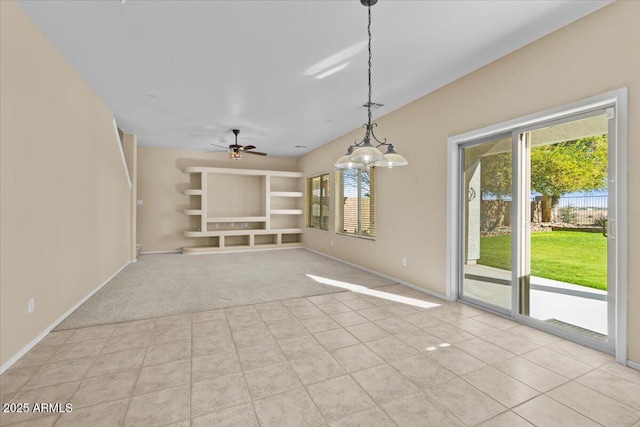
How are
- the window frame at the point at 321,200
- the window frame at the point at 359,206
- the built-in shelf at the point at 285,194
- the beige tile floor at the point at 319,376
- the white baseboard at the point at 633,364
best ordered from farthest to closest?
the built-in shelf at the point at 285,194
the window frame at the point at 321,200
the window frame at the point at 359,206
the white baseboard at the point at 633,364
the beige tile floor at the point at 319,376

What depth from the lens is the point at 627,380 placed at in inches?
84.4

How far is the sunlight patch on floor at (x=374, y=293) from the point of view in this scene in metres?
A: 3.88

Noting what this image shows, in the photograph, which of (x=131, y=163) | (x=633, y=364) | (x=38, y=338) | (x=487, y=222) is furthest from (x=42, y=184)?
(x=633, y=364)

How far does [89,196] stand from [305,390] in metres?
3.94

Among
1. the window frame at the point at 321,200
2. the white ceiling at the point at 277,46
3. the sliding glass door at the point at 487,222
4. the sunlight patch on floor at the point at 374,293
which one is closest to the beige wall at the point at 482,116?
the white ceiling at the point at 277,46

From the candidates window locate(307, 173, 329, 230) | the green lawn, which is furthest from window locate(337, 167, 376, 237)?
the green lawn

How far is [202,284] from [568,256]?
4.90 metres

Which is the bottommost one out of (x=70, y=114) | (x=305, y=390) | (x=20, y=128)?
(x=305, y=390)

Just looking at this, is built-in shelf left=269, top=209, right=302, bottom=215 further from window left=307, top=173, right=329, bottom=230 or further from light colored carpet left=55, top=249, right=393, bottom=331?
light colored carpet left=55, top=249, right=393, bottom=331

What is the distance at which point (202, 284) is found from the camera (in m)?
4.84

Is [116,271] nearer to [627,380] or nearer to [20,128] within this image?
[20,128]

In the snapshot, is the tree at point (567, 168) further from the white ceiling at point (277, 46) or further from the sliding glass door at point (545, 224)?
the white ceiling at point (277, 46)

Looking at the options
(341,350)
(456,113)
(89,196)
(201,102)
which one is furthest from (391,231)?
(89,196)

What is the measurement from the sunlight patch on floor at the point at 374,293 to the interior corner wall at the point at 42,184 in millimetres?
3414
